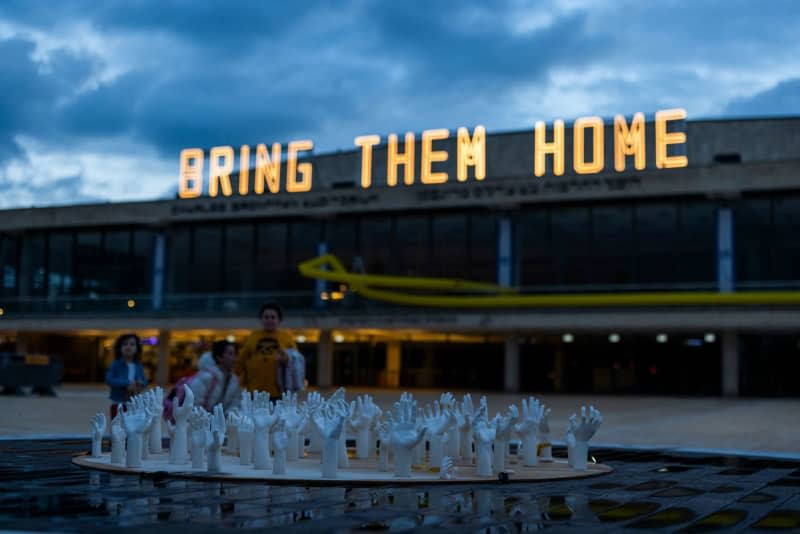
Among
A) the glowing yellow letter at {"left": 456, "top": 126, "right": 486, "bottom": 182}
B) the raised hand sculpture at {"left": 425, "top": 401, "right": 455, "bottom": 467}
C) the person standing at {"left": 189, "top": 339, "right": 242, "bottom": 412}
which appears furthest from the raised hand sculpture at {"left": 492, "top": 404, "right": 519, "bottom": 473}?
the glowing yellow letter at {"left": 456, "top": 126, "right": 486, "bottom": 182}

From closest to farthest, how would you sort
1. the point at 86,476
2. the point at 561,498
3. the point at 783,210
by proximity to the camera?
the point at 561,498
the point at 86,476
the point at 783,210

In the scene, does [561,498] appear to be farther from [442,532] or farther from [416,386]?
[416,386]

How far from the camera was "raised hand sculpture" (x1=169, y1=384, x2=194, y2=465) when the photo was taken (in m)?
11.1

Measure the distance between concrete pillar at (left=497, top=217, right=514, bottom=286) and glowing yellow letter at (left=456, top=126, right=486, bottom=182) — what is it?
9.15ft

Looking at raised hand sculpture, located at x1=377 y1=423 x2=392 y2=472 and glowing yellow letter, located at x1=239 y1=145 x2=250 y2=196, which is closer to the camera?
raised hand sculpture, located at x1=377 y1=423 x2=392 y2=472

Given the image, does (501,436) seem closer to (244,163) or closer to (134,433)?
(134,433)

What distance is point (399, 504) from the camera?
8578 millimetres

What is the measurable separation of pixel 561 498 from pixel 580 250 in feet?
109

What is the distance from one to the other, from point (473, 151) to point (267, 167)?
10233mm

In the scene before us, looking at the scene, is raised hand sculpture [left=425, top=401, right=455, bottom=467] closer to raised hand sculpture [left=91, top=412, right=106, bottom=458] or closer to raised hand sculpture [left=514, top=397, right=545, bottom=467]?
raised hand sculpture [left=514, top=397, right=545, bottom=467]

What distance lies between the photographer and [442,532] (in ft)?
23.5

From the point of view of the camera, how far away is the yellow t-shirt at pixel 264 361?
41.4 feet

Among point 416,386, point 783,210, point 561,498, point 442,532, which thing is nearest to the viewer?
A: point 442,532

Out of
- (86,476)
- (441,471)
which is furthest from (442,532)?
(86,476)
